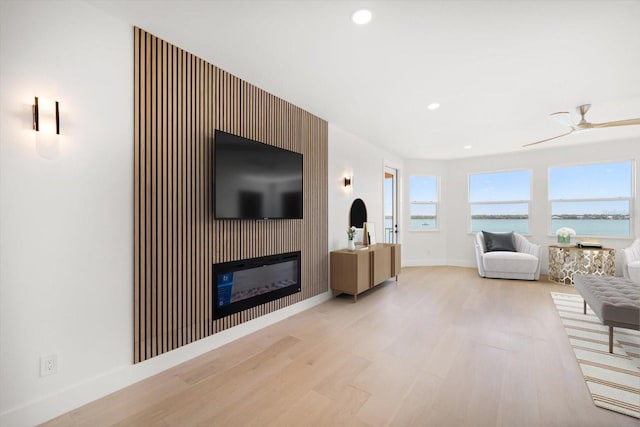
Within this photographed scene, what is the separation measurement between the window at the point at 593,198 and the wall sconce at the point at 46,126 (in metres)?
7.66

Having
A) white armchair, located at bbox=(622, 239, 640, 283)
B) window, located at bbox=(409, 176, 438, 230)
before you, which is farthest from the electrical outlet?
white armchair, located at bbox=(622, 239, 640, 283)

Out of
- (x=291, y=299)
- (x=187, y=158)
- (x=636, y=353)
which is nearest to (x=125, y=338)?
(x=187, y=158)

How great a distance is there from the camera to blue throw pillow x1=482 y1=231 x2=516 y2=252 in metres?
5.77

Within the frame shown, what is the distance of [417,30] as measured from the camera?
208cm

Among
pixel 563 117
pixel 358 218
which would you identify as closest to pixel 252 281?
pixel 358 218

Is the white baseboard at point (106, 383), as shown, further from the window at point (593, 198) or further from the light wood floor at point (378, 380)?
the window at point (593, 198)

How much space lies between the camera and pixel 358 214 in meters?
4.91

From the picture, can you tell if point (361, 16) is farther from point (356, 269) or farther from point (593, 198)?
point (593, 198)

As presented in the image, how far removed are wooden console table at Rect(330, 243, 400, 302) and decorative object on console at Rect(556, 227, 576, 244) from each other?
375 cm

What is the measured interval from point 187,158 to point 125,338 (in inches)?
57.1

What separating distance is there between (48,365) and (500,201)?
296 inches

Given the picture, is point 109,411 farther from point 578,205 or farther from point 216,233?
point 578,205

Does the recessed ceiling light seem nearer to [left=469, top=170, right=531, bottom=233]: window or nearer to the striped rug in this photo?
the striped rug

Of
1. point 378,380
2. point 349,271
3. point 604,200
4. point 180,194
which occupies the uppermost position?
point 604,200
